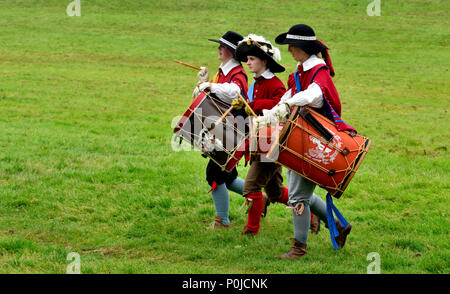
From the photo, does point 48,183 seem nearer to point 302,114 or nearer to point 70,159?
point 70,159

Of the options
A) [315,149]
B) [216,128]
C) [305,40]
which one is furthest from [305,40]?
[216,128]

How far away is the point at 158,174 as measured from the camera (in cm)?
872

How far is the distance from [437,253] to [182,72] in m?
19.4

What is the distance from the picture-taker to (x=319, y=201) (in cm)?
604

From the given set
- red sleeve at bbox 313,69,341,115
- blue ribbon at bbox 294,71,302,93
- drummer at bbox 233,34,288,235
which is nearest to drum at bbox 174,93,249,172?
drummer at bbox 233,34,288,235

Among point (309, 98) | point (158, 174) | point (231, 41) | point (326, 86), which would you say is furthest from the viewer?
point (158, 174)

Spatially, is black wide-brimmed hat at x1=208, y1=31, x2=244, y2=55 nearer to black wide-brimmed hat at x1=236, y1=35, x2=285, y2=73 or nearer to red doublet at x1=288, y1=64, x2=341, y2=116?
black wide-brimmed hat at x1=236, y1=35, x2=285, y2=73

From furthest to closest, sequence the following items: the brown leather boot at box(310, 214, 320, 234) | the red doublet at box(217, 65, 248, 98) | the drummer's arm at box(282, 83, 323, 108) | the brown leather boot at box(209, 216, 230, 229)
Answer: the brown leather boot at box(209, 216, 230, 229) < the brown leather boot at box(310, 214, 320, 234) < the red doublet at box(217, 65, 248, 98) < the drummer's arm at box(282, 83, 323, 108)

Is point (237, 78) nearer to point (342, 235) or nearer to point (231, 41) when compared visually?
point (231, 41)

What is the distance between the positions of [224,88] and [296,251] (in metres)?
1.82

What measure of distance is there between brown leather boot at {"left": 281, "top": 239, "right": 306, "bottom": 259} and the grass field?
0.28ft

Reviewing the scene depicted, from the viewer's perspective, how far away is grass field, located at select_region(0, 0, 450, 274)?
5.67 meters

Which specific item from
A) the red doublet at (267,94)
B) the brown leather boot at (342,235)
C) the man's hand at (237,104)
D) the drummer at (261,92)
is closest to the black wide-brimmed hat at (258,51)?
the drummer at (261,92)

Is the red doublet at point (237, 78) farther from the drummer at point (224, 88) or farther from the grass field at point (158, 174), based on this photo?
the grass field at point (158, 174)
